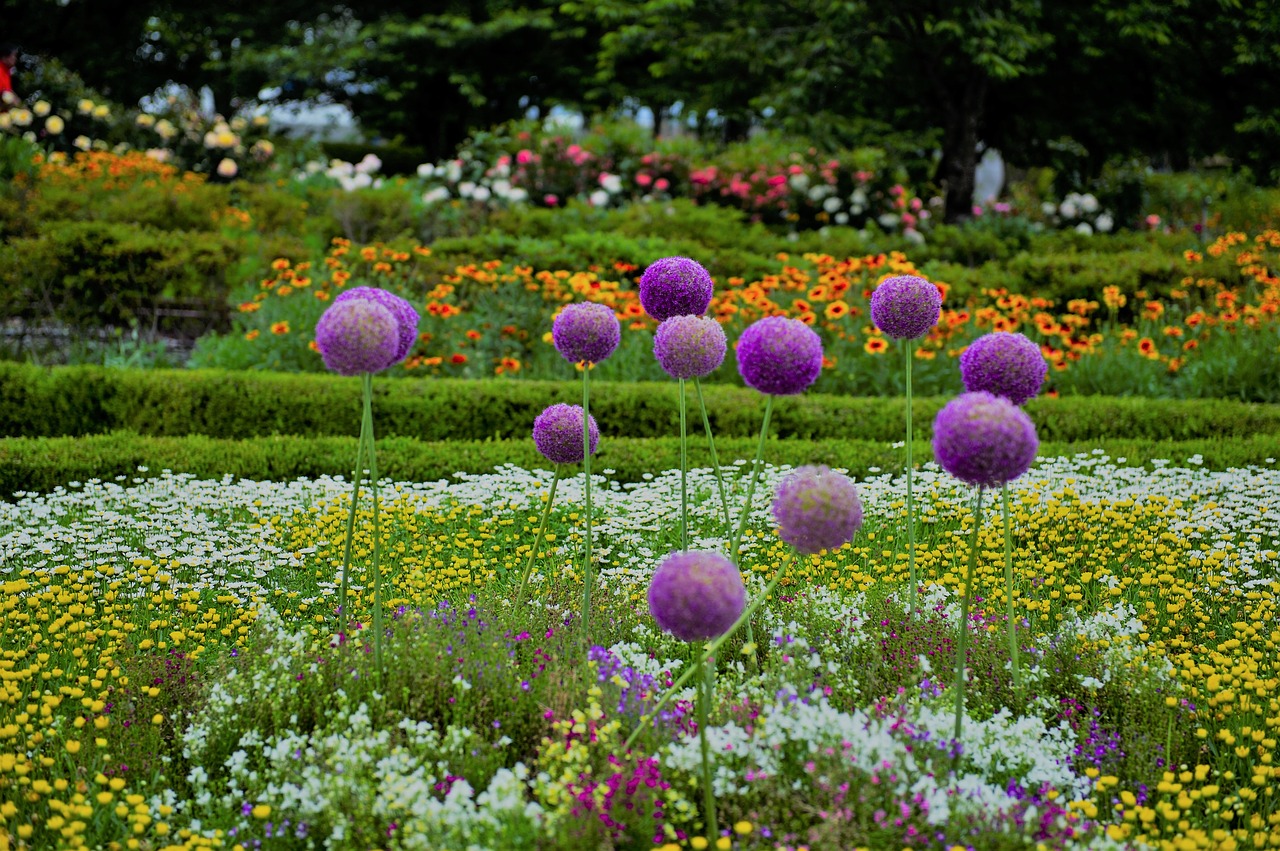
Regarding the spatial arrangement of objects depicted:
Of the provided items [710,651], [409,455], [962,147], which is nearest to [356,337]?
[710,651]

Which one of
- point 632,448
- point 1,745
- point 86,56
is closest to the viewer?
point 1,745

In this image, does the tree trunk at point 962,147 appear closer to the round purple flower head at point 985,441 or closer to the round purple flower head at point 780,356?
the round purple flower head at point 780,356

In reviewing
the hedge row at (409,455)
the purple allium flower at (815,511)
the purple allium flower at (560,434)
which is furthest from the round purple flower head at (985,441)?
the hedge row at (409,455)

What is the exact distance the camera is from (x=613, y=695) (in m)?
2.67

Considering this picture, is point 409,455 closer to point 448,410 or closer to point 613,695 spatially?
point 448,410

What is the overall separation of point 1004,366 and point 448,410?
4.36 metres

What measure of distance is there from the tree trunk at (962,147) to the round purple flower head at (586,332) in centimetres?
1209

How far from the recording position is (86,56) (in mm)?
20359

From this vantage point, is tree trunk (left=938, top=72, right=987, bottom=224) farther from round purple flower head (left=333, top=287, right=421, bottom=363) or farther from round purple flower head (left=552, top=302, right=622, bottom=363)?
round purple flower head (left=333, top=287, right=421, bottom=363)

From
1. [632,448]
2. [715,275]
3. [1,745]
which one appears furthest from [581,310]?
[715,275]

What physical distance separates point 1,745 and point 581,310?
2042mm

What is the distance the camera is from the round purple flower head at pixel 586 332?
2.89m

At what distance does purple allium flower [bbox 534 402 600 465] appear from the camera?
10.1ft

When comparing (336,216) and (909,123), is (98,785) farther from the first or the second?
(909,123)
